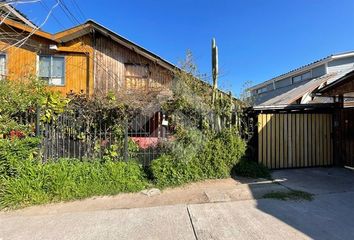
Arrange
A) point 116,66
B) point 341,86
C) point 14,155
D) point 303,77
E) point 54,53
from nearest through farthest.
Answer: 1. point 14,155
2. point 341,86
3. point 54,53
4. point 116,66
5. point 303,77

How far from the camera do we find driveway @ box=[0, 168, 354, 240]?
13.6 feet

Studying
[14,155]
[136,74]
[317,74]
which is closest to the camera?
[14,155]

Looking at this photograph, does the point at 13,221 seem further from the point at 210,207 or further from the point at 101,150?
the point at 210,207

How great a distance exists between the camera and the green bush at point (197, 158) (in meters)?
6.85

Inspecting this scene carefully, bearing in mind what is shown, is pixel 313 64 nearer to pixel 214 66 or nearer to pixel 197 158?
pixel 214 66

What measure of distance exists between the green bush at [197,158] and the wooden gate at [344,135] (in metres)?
3.62

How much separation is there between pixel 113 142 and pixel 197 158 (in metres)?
2.33

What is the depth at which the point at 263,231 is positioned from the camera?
413cm

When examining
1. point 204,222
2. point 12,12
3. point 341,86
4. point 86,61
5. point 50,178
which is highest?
point 86,61

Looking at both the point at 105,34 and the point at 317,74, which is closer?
the point at 105,34

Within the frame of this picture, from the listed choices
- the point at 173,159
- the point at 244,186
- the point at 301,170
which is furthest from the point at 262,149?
the point at 173,159

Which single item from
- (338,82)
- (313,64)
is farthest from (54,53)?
(313,64)

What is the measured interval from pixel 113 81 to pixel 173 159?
293 inches

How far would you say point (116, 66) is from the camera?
43.2 ft
